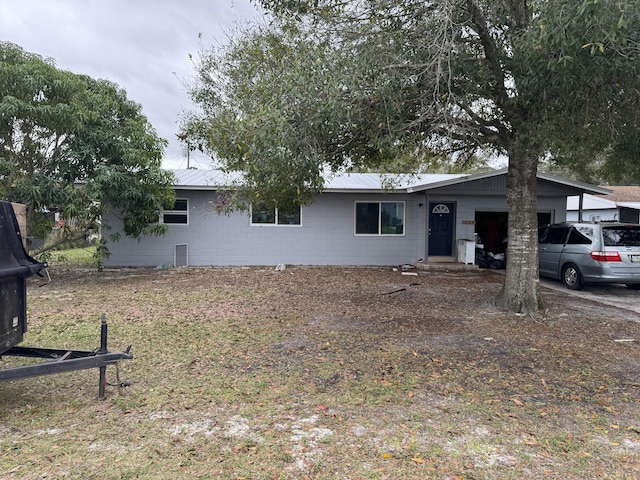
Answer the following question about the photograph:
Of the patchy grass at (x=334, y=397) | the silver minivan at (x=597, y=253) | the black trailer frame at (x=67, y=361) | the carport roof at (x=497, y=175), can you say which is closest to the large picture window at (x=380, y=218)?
the carport roof at (x=497, y=175)

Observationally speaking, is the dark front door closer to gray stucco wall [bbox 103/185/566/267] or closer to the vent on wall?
gray stucco wall [bbox 103/185/566/267]

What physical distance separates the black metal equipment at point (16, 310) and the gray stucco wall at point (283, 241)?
9.76 m

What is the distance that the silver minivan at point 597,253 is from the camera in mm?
8859

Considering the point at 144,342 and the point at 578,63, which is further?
the point at 144,342

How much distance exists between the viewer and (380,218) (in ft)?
46.3

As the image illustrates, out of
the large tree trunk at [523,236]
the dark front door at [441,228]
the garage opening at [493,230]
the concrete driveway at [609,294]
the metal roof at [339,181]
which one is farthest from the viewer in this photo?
the garage opening at [493,230]

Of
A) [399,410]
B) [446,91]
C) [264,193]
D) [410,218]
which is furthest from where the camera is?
[410,218]

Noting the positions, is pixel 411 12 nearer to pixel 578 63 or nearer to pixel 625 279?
pixel 578 63

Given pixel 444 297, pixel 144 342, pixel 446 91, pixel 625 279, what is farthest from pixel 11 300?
pixel 625 279

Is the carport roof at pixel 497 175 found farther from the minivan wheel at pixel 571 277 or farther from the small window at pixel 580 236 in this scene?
the minivan wheel at pixel 571 277

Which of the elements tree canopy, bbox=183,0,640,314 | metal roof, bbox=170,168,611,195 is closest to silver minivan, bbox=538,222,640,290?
tree canopy, bbox=183,0,640,314

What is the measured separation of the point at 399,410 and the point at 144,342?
12.0ft

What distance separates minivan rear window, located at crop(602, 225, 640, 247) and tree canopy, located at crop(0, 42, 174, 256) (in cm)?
1062

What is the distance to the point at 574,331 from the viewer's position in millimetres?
6285
